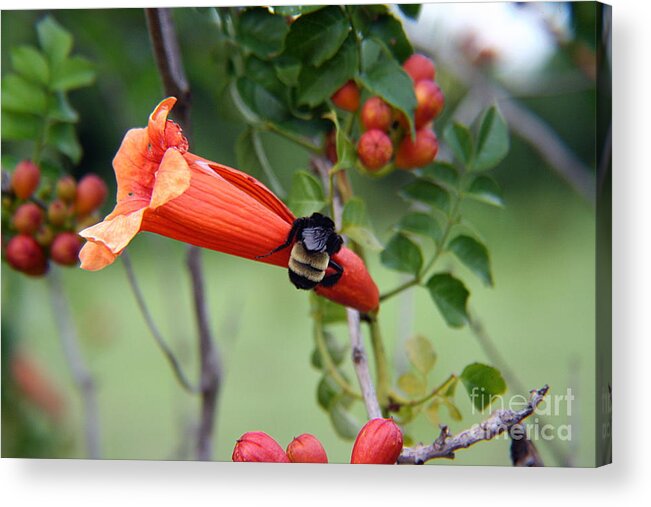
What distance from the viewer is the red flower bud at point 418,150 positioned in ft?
8.18

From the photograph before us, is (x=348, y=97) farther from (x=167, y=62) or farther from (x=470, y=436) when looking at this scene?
(x=470, y=436)

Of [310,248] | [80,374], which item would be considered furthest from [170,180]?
[80,374]

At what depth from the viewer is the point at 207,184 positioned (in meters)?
2.08

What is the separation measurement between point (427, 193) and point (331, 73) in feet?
1.53

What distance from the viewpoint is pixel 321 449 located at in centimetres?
228

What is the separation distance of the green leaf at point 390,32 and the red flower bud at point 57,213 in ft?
3.42

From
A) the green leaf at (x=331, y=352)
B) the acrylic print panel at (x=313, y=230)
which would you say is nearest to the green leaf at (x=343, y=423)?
the acrylic print panel at (x=313, y=230)

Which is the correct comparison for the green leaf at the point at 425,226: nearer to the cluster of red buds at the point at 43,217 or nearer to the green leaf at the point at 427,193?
the green leaf at the point at 427,193

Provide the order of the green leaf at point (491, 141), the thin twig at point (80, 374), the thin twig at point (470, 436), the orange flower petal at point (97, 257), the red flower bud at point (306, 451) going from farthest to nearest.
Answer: the thin twig at point (80, 374) → the green leaf at point (491, 141) → the red flower bud at point (306, 451) → the thin twig at point (470, 436) → the orange flower petal at point (97, 257)

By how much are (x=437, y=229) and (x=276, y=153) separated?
3.07 feet

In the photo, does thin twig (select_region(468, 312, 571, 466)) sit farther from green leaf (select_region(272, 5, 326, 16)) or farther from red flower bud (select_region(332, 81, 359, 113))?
green leaf (select_region(272, 5, 326, 16))

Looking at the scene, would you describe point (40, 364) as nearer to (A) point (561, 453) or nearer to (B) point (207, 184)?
(B) point (207, 184)

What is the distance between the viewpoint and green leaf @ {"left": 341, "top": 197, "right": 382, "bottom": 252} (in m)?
2.39

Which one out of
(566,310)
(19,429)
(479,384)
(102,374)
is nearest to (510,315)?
(566,310)
